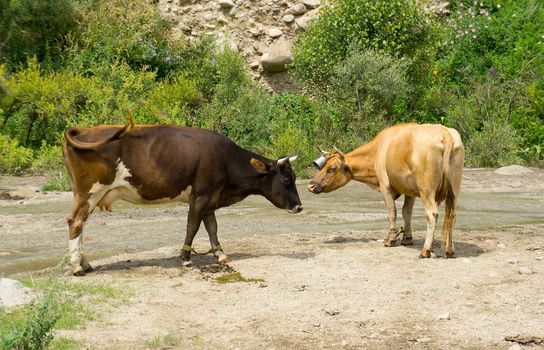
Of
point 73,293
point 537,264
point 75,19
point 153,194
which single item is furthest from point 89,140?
point 75,19

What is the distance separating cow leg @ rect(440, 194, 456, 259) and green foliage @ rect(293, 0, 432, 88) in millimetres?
13881

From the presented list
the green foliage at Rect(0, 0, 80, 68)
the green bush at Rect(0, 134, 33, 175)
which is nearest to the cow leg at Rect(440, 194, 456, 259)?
the green bush at Rect(0, 134, 33, 175)

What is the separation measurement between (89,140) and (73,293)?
2.15 m

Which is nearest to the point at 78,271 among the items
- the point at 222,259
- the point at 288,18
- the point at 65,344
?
the point at 222,259

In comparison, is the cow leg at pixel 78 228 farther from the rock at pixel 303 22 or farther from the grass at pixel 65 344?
the rock at pixel 303 22

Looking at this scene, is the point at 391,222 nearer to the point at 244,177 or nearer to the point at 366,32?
the point at 244,177

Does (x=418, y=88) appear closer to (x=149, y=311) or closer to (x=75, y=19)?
(x=75, y=19)

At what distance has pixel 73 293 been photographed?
914cm

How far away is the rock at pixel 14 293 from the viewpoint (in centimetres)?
845

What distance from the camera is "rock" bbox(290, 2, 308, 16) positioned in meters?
31.3

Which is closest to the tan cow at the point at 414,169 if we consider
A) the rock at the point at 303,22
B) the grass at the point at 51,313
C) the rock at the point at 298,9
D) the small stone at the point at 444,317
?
the small stone at the point at 444,317

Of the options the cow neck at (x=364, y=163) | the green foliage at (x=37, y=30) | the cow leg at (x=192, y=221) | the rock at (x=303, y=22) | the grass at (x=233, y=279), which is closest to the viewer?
the grass at (x=233, y=279)

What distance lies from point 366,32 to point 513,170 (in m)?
6.10

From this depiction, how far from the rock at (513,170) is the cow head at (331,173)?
957cm
